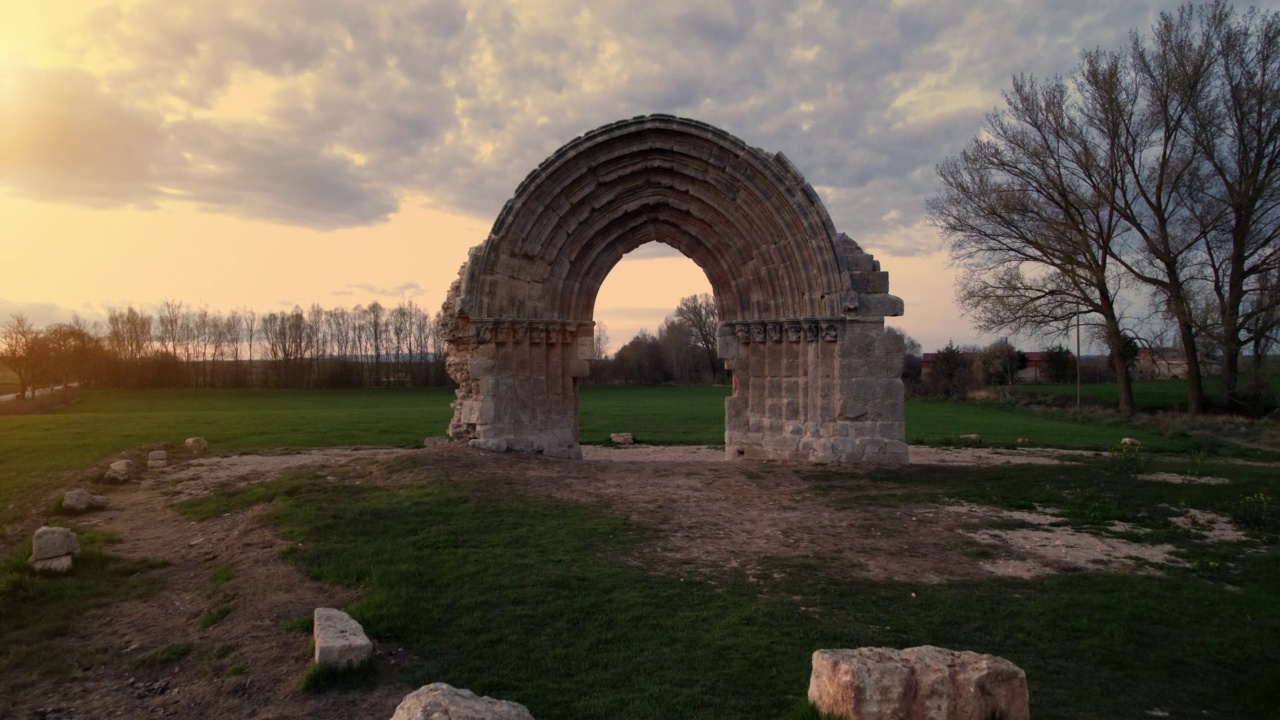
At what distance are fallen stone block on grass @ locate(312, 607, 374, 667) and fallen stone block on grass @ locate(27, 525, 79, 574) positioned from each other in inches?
131

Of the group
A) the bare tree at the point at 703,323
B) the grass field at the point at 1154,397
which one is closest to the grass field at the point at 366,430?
the grass field at the point at 1154,397

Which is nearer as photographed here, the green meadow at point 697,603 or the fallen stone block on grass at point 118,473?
the green meadow at point 697,603

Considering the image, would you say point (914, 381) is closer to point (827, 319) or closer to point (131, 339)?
point (827, 319)

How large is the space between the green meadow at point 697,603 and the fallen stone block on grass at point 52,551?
0.52ft

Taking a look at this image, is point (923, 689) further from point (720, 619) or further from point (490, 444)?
point (490, 444)

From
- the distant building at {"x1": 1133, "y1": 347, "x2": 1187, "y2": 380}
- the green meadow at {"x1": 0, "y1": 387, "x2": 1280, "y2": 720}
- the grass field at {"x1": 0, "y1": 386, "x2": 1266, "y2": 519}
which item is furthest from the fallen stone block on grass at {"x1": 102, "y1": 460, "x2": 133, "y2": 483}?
the distant building at {"x1": 1133, "y1": 347, "x2": 1187, "y2": 380}

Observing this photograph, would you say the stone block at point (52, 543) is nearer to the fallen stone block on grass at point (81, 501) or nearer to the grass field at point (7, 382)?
the fallen stone block on grass at point (81, 501)

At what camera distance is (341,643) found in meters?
4.21

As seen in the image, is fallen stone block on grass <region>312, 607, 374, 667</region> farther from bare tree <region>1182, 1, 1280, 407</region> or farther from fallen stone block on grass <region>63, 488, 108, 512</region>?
bare tree <region>1182, 1, 1280, 407</region>

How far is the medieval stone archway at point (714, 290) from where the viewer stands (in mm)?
11703

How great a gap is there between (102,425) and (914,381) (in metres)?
34.2

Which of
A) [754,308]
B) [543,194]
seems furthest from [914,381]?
[543,194]

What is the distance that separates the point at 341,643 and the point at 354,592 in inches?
54.8

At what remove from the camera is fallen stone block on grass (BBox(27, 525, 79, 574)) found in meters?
6.11
